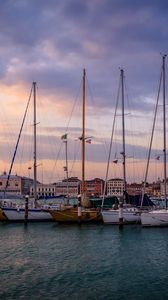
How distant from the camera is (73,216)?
50344 mm

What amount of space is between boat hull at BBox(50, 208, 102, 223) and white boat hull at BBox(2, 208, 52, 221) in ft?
10.4

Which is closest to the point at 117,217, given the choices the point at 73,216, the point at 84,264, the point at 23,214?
the point at 73,216

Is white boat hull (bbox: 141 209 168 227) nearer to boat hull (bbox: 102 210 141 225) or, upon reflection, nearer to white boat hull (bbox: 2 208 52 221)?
boat hull (bbox: 102 210 141 225)

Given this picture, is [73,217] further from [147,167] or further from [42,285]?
[42,285]

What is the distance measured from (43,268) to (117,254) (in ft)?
23.5

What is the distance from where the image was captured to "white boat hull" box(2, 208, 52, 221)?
53781 mm

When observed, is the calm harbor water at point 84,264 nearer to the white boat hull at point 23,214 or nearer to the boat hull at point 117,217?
the boat hull at point 117,217

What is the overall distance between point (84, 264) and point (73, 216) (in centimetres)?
2271

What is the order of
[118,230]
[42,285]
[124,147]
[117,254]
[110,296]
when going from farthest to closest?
[124,147] → [118,230] → [117,254] → [42,285] → [110,296]

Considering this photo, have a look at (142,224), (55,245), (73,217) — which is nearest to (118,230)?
(142,224)

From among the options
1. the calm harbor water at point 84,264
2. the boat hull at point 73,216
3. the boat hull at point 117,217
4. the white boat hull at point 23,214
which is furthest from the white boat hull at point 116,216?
the white boat hull at point 23,214

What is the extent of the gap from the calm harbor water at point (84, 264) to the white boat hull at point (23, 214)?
8.12m

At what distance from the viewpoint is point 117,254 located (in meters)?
31.3

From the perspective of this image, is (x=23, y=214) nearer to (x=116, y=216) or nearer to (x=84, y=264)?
(x=116, y=216)
